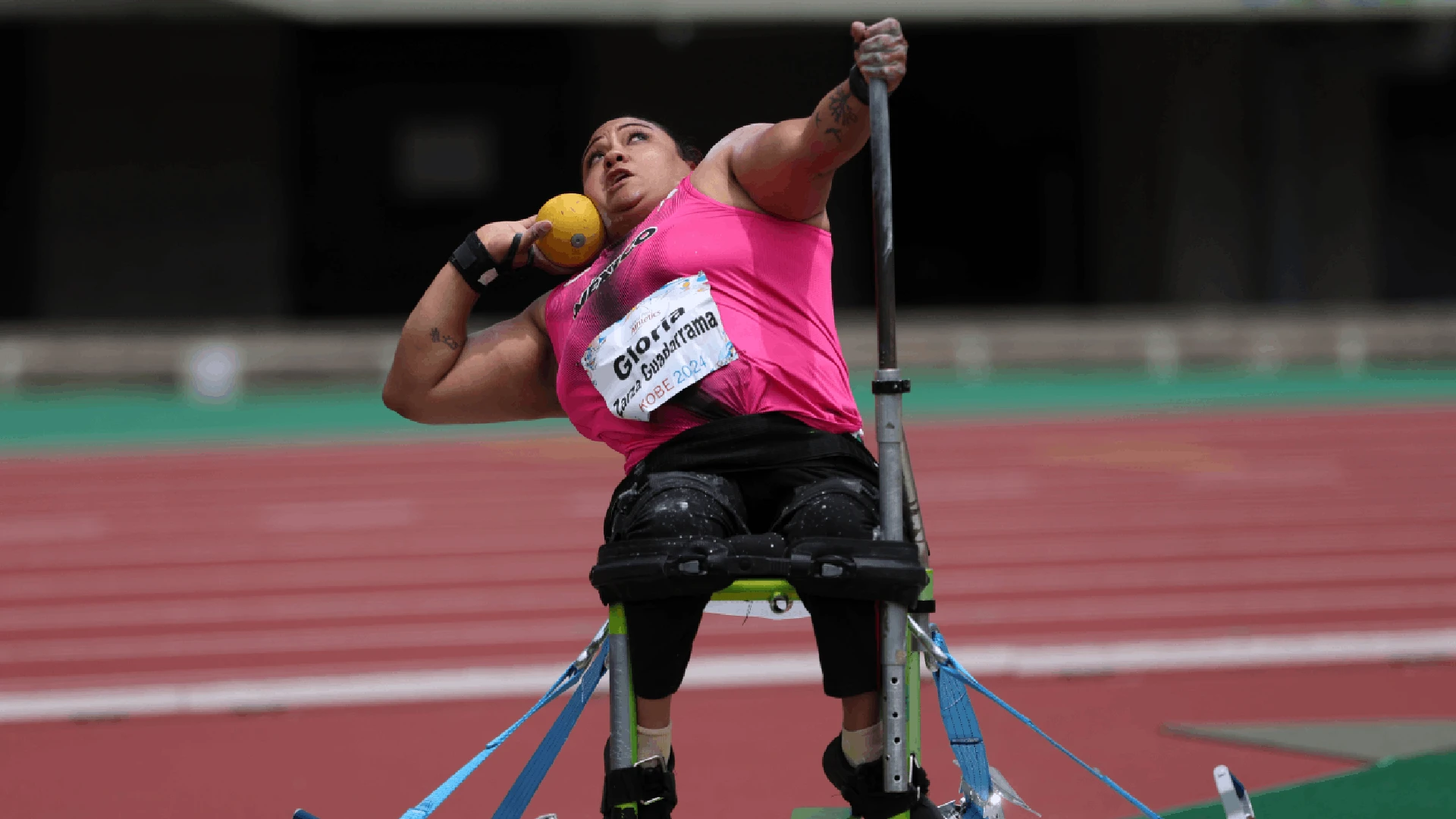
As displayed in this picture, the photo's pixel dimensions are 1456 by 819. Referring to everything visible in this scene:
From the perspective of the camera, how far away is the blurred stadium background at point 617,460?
4867 mm

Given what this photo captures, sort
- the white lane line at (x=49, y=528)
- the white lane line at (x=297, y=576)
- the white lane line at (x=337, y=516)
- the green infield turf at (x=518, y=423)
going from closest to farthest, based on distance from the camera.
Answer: the white lane line at (x=297, y=576)
the white lane line at (x=49, y=528)
the white lane line at (x=337, y=516)
the green infield turf at (x=518, y=423)

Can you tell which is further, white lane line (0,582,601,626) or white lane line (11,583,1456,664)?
white lane line (0,582,601,626)

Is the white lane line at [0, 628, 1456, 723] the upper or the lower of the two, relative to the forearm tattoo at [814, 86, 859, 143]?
lower

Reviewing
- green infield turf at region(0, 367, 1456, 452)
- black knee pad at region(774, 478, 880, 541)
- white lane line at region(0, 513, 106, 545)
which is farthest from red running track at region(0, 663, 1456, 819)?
green infield turf at region(0, 367, 1456, 452)

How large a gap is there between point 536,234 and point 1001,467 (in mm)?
8075

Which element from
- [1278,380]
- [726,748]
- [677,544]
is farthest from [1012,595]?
[1278,380]

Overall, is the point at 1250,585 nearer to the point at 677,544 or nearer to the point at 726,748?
the point at 726,748

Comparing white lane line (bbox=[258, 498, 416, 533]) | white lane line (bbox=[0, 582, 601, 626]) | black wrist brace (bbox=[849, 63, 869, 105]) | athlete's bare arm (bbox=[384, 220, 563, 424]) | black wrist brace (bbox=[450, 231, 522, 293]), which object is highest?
black wrist brace (bbox=[849, 63, 869, 105])

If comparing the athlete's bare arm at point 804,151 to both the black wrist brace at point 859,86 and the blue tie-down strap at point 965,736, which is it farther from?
the blue tie-down strap at point 965,736

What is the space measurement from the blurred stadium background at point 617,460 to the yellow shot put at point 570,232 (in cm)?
11

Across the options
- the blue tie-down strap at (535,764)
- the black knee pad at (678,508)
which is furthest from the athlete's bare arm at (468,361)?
the blue tie-down strap at (535,764)

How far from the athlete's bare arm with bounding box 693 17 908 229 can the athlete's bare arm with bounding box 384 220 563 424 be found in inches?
17.5

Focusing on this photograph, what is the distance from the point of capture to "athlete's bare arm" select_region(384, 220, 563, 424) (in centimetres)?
339

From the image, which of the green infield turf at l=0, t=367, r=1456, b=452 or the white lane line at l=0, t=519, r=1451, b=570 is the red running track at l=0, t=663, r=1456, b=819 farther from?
the green infield turf at l=0, t=367, r=1456, b=452
